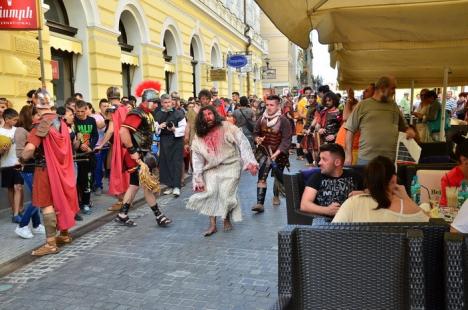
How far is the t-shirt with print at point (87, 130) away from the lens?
7633 millimetres

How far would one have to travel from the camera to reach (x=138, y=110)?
639cm

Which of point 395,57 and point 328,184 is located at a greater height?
point 395,57

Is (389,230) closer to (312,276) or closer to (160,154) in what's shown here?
(312,276)

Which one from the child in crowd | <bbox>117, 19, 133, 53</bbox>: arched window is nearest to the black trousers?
the child in crowd

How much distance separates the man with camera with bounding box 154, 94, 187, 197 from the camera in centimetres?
886

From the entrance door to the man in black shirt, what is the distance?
4360 mm

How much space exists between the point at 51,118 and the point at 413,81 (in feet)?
28.8

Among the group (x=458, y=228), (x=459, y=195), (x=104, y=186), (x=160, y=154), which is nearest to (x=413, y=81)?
(x=160, y=154)

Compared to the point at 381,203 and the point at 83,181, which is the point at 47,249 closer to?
the point at 83,181

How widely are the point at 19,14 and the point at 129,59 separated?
23.4 feet

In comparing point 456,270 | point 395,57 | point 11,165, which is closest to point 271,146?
point 395,57

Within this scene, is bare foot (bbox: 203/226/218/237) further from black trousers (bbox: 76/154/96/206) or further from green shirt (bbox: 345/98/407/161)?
black trousers (bbox: 76/154/96/206)

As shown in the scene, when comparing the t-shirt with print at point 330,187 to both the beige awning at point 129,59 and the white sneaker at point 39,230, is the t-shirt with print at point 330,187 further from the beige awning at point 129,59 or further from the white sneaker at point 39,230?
the beige awning at point 129,59

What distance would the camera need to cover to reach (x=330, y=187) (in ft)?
13.7
